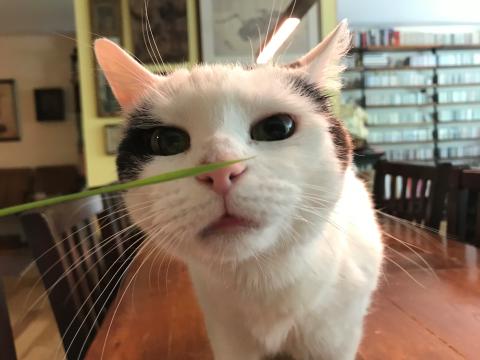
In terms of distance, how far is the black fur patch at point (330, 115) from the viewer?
599 millimetres

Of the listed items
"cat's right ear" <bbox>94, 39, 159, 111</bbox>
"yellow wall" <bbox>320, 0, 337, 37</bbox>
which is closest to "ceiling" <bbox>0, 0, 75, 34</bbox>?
"yellow wall" <bbox>320, 0, 337, 37</bbox>

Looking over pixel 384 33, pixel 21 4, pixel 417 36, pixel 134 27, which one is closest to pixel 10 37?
pixel 21 4

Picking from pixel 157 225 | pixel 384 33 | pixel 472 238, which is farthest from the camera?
pixel 384 33

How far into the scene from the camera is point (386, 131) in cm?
617

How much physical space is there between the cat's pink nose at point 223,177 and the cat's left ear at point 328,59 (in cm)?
26

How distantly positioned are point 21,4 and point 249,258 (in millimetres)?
5191

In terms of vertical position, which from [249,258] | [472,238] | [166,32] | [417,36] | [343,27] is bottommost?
[472,238]

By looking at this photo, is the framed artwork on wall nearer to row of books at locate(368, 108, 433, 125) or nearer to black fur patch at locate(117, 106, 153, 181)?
black fur patch at locate(117, 106, 153, 181)

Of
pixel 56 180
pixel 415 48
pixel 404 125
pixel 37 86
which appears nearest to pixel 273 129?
pixel 56 180

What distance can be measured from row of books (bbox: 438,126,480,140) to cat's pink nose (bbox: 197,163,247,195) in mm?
6494

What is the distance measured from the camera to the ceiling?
4699mm

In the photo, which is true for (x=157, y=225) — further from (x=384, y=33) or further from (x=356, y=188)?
(x=384, y=33)

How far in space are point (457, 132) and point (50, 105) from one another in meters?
5.83

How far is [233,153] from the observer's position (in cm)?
45
